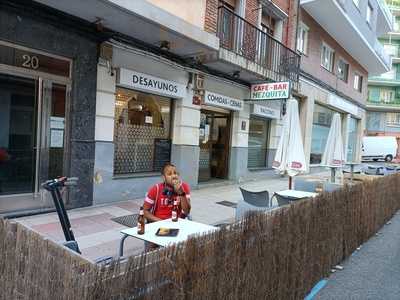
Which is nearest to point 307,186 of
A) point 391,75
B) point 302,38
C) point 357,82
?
point 302,38

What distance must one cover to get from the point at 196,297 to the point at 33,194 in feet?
16.3

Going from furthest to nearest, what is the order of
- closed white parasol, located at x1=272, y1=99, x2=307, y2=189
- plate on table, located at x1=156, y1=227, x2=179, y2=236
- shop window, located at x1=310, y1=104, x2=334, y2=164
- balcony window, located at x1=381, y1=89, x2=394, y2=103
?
balcony window, located at x1=381, y1=89, x2=394, y2=103, shop window, located at x1=310, y1=104, x2=334, y2=164, closed white parasol, located at x1=272, y1=99, x2=307, y2=189, plate on table, located at x1=156, y1=227, x2=179, y2=236

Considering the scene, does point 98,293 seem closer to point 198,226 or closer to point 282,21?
point 198,226

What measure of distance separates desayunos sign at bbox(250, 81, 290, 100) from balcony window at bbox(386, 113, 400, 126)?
40432mm

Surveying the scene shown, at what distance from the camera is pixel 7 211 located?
5.68 meters

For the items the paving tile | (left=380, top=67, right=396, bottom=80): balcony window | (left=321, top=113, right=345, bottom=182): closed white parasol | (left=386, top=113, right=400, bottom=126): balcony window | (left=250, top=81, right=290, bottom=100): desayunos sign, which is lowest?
the paving tile

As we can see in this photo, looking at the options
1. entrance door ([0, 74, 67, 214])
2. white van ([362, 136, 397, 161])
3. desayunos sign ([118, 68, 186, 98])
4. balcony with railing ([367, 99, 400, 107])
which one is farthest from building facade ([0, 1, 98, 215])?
balcony with railing ([367, 99, 400, 107])

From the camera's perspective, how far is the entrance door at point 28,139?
573cm

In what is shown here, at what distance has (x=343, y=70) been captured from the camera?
1983 centimetres

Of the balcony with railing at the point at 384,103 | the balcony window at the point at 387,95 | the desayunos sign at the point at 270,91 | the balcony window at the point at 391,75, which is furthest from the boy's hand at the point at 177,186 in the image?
the balcony window at the point at 391,75

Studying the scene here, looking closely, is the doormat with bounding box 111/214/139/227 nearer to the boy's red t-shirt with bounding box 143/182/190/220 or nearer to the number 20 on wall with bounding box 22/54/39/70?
the boy's red t-shirt with bounding box 143/182/190/220

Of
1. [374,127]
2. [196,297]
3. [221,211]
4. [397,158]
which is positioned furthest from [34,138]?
[374,127]

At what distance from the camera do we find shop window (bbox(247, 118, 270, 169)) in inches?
487

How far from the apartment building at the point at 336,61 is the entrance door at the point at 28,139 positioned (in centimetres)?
1062
